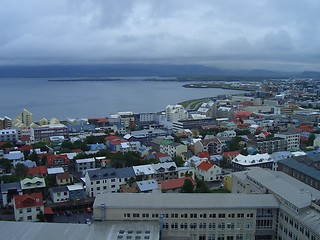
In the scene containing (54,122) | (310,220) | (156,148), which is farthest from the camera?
(54,122)

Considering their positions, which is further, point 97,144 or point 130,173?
point 97,144

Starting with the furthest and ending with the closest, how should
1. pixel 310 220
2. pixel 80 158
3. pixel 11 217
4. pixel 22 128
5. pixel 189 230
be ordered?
pixel 22 128 → pixel 80 158 → pixel 11 217 → pixel 189 230 → pixel 310 220

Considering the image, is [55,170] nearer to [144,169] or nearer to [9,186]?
[9,186]

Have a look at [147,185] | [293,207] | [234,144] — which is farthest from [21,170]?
[234,144]

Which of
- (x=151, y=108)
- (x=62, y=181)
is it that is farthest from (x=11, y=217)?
(x=151, y=108)

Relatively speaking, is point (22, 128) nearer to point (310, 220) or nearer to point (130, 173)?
point (130, 173)

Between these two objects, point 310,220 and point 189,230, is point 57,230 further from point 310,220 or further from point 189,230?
point 310,220

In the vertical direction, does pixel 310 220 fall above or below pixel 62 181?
above

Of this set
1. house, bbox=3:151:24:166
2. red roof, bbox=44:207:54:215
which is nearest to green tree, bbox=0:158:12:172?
house, bbox=3:151:24:166

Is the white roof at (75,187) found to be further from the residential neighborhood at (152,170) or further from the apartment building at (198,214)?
the apartment building at (198,214)
